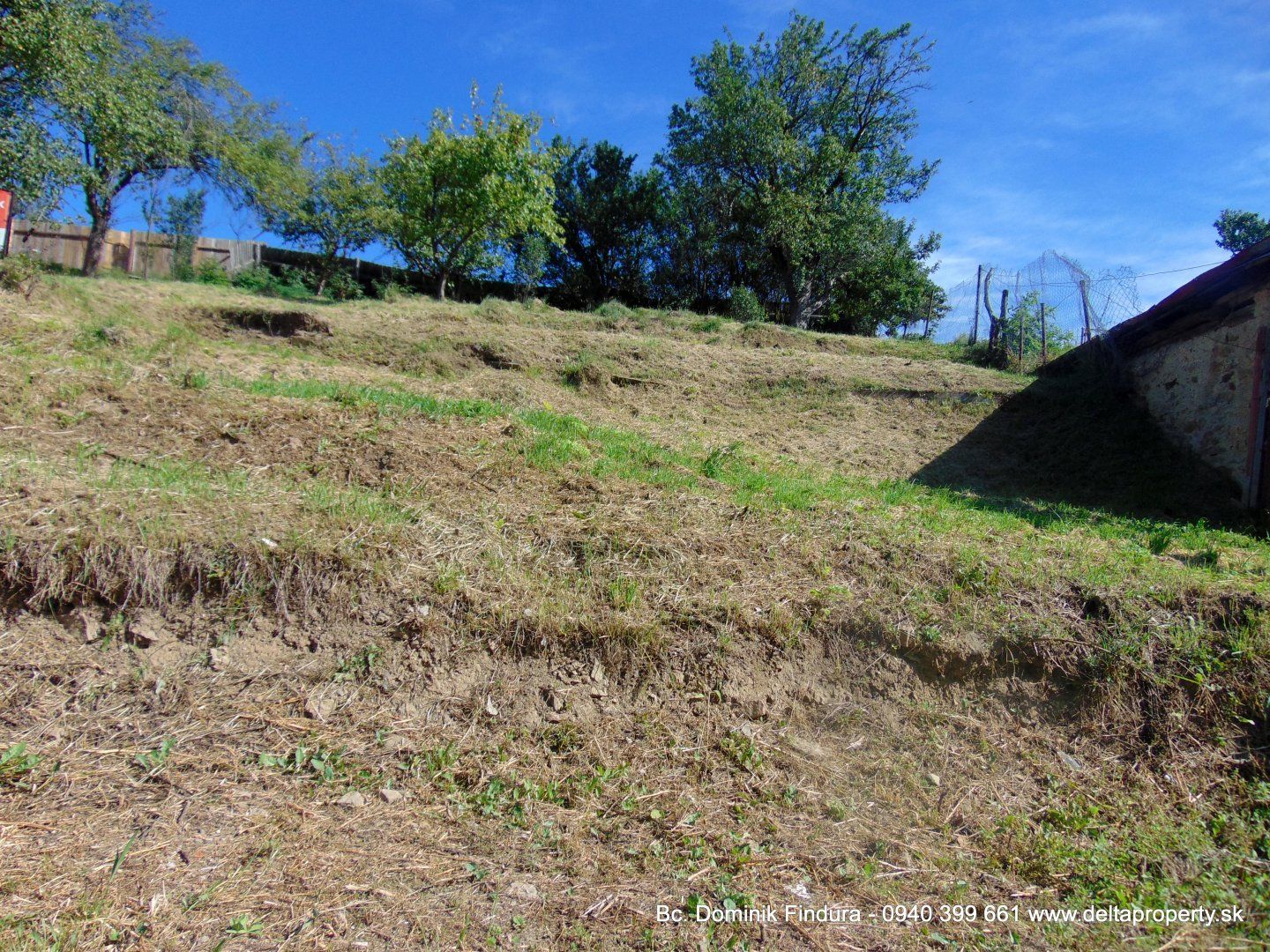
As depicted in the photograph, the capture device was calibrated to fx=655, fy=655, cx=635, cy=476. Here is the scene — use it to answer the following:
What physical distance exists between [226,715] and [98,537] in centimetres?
129

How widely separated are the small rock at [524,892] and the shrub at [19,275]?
8509 mm

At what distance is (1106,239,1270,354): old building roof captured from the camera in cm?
749

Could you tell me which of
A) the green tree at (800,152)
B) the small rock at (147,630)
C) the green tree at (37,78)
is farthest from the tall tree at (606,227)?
the small rock at (147,630)

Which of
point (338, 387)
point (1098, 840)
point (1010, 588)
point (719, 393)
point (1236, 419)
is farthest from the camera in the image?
point (719, 393)

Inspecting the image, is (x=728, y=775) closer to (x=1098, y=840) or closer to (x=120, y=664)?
(x=1098, y=840)

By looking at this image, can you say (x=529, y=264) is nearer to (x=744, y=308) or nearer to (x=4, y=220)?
(x=744, y=308)

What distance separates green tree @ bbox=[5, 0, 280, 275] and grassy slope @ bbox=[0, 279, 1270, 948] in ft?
32.0

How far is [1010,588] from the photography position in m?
4.47

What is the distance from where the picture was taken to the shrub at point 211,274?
16500 mm

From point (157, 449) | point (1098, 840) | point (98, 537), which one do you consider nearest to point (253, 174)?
point (157, 449)

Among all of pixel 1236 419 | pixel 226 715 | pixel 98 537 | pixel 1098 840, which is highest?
pixel 1236 419

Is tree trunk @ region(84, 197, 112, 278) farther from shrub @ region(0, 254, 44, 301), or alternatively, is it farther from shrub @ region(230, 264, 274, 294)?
shrub @ region(0, 254, 44, 301)

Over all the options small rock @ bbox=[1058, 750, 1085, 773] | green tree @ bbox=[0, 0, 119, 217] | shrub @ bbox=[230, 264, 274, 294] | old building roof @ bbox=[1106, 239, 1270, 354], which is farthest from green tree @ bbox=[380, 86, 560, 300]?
small rock @ bbox=[1058, 750, 1085, 773]

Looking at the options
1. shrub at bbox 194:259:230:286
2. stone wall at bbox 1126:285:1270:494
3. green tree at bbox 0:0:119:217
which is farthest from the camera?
shrub at bbox 194:259:230:286
